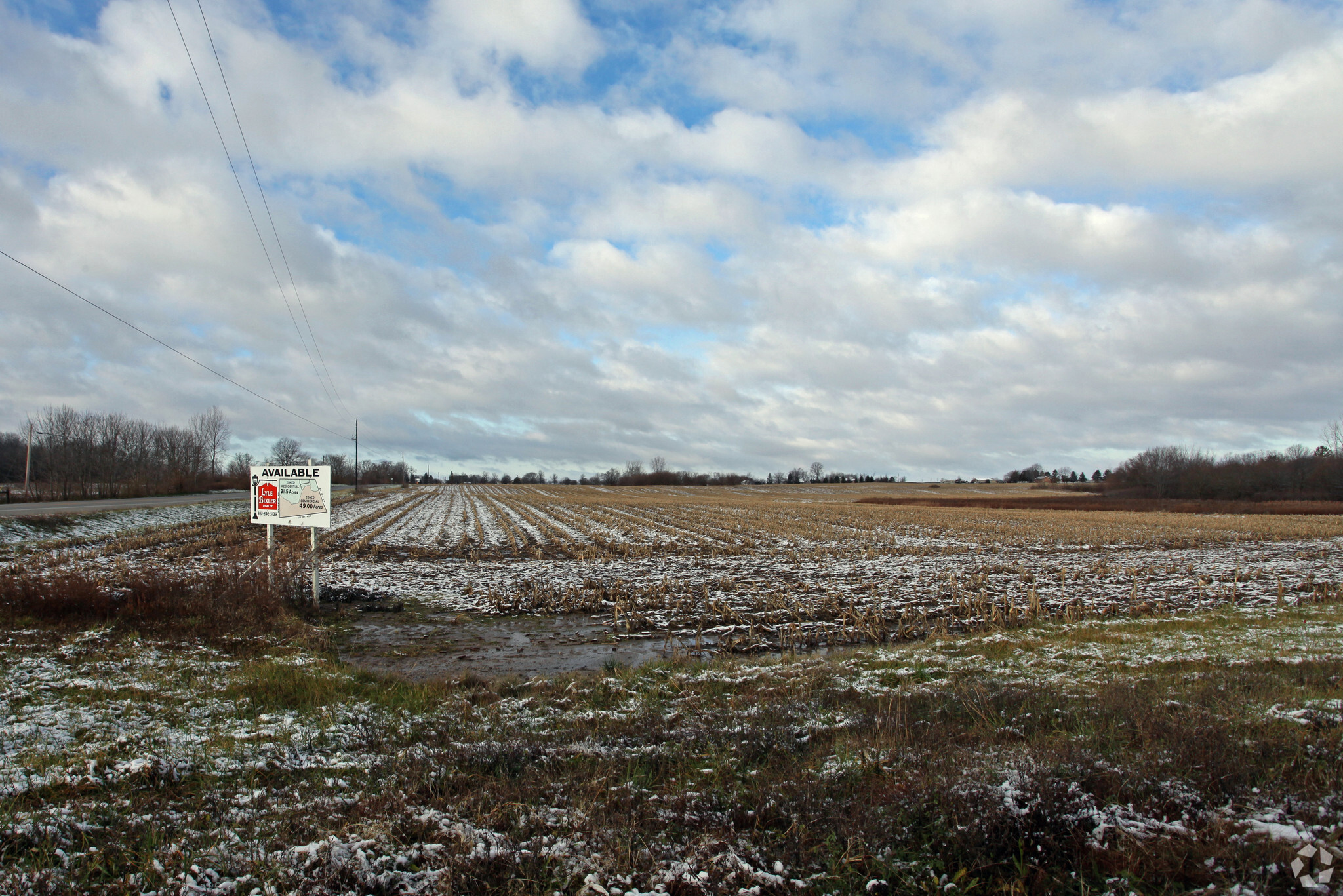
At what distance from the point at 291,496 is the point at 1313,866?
50.5 feet

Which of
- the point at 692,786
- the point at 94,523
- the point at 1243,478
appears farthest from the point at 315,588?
the point at 1243,478

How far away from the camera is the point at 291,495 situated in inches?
534

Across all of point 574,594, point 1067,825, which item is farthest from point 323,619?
point 1067,825

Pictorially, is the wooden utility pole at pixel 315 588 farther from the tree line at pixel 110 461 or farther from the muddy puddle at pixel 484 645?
the tree line at pixel 110 461

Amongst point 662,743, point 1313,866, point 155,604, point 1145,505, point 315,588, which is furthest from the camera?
point 1145,505

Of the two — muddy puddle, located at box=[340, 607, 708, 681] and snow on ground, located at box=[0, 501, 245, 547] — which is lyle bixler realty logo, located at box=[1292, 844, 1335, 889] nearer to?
muddy puddle, located at box=[340, 607, 708, 681]

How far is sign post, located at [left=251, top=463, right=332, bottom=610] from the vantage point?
44.0 feet

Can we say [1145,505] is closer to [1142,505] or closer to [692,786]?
[1142,505]

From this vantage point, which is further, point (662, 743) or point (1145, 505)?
point (1145, 505)

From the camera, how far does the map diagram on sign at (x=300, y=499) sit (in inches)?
529

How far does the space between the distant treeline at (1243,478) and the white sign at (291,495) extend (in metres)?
92.7

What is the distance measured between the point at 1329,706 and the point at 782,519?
34883mm

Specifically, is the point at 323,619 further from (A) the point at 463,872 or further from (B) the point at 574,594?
(A) the point at 463,872

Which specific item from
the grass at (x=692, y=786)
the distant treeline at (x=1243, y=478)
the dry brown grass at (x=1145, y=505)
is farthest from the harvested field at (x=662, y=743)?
the distant treeline at (x=1243, y=478)
